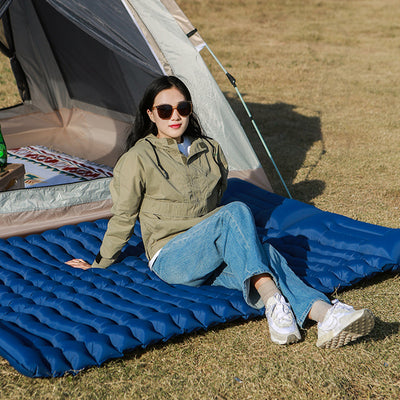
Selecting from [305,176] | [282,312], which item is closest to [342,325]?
[282,312]

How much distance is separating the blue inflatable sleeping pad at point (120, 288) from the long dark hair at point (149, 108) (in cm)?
68

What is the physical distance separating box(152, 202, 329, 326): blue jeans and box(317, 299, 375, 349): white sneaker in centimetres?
12

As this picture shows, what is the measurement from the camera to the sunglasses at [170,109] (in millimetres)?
2695

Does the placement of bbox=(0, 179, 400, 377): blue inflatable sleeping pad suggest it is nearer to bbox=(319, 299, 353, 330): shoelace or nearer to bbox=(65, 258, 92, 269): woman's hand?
bbox=(65, 258, 92, 269): woman's hand

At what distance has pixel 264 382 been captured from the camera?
2.24 metres

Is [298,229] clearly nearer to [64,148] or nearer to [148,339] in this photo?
[148,339]

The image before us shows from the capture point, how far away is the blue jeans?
241cm

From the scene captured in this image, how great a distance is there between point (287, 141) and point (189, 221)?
3783mm

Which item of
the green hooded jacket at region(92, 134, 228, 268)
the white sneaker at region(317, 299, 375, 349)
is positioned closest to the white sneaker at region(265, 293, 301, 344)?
the white sneaker at region(317, 299, 375, 349)

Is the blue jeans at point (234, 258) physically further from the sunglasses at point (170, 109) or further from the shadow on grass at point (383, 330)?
the sunglasses at point (170, 109)

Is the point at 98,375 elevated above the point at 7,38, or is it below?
below

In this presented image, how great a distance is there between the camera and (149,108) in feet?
9.27

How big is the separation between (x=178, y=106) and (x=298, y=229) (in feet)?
3.85

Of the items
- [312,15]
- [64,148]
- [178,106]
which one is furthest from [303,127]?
[312,15]
